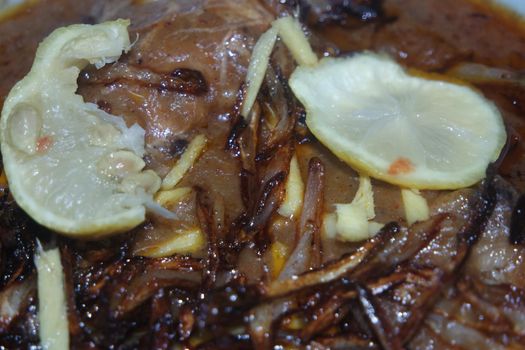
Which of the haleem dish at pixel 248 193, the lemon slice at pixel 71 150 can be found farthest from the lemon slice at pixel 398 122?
the lemon slice at pixel 71 150

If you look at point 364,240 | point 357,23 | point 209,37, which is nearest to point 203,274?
point 364,240

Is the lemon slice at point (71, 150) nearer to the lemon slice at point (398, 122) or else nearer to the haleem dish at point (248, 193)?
the haleem dish at point (248, 193)

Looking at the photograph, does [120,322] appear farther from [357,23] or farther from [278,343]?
[357,23]

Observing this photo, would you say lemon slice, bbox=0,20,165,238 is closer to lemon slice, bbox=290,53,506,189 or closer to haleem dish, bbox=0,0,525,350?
haleem dish, bbox=0,0,525,350

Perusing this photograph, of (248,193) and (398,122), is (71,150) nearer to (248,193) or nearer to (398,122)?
(248,193)

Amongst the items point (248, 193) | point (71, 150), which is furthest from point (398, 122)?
point (71, 150)
